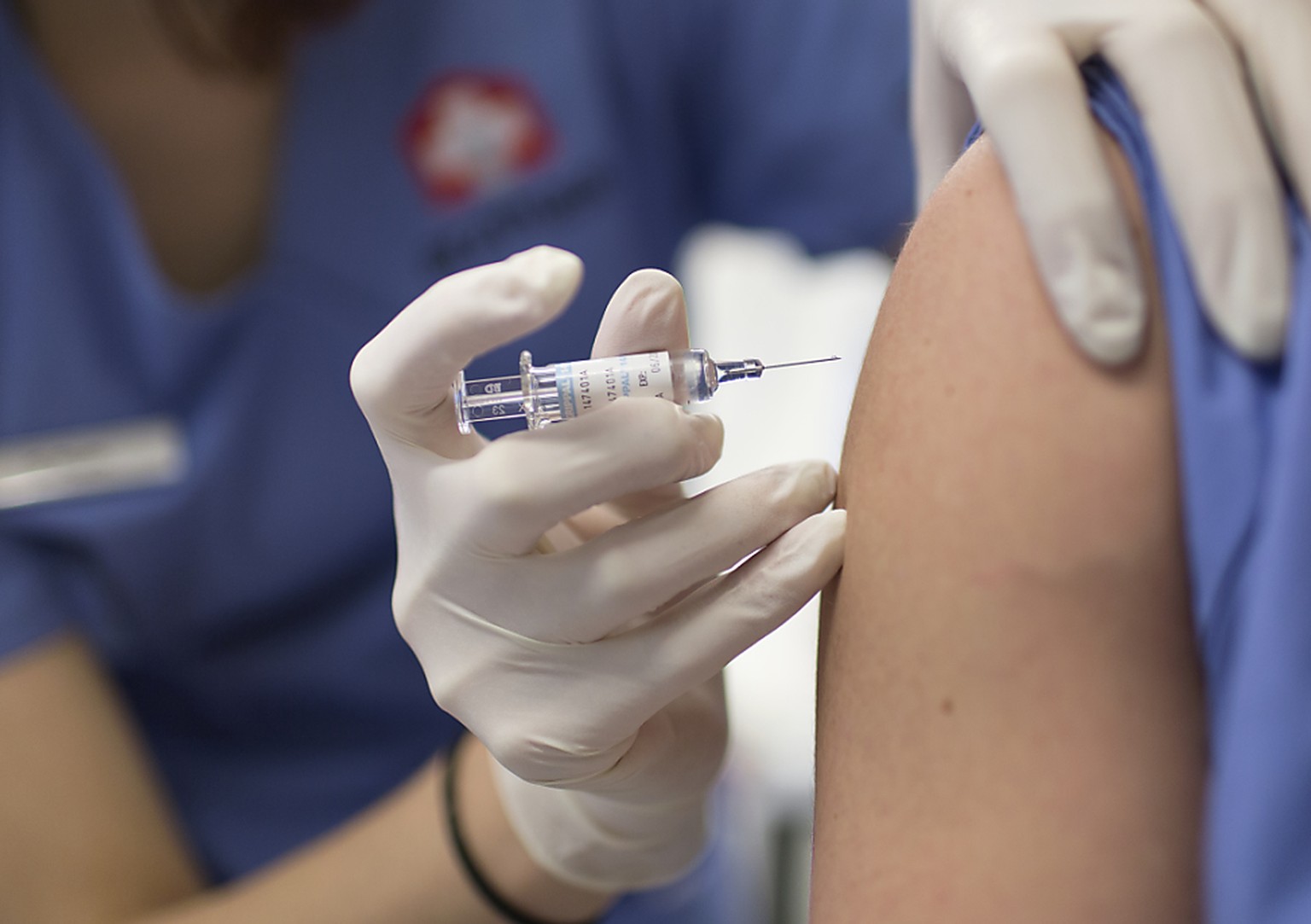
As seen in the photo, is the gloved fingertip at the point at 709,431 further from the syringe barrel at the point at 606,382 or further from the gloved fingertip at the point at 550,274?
the gloved fingertip at the point at 550,274

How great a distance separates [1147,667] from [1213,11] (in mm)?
398

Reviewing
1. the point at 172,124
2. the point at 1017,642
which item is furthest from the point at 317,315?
the point at 1017,642

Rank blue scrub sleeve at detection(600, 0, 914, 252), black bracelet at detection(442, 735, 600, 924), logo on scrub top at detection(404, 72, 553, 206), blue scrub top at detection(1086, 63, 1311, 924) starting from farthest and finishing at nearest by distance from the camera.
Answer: blue scrub sleeve at detection(600, 0, 914, 252), logo on scrub top at detection(404, 72, 553, 206), black bracelet at detection(442, 735, 600, 924), blue scrub top at detection(1086, 63, 1311, 924)

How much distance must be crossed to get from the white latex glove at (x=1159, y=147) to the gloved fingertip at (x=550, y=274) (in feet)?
0.85

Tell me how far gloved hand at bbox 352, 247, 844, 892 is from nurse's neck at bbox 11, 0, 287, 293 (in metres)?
0.63

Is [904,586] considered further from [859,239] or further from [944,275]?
[859,239]

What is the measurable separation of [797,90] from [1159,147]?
34.2 inches

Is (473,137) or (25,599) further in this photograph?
(473,137)

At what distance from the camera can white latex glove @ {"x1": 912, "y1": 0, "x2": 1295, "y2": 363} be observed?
0.58 metres

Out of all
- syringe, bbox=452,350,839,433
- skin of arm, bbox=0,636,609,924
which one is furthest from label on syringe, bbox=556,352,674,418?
skin of arm, bbox=0,636,609,924

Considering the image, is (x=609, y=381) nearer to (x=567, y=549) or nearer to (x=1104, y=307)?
(x=567, y=549)

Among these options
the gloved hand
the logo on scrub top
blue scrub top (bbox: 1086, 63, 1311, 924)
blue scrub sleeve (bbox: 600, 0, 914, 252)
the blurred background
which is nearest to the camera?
blue scrub top (bbox: 1086, 63, 1311, 924)

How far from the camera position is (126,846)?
3.66 feet

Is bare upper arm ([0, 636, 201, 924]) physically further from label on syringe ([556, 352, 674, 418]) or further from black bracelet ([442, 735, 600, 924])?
label on syringe ([556, 352, 674, 418])
